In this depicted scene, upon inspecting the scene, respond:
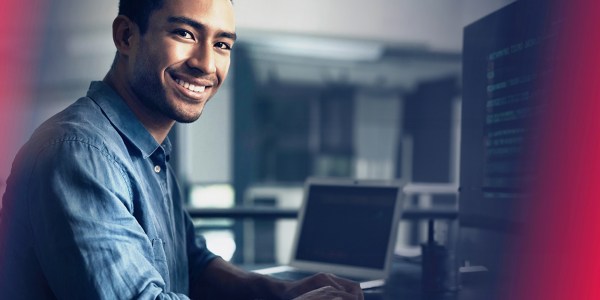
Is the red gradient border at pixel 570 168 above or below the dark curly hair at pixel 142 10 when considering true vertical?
below

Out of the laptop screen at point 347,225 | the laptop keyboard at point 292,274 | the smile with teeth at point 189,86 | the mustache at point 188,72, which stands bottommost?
the laptop keyboard at point 292,274

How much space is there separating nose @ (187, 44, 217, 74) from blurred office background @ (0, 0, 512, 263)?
60.1 inches

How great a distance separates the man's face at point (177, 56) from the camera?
87 centimetres

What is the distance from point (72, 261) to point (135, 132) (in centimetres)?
28

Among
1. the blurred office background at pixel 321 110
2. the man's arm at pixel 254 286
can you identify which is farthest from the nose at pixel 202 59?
the blurred office background at pixel 321 110

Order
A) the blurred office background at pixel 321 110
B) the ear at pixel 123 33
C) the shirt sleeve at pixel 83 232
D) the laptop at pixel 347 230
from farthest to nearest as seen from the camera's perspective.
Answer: the blurred office background at pixel 321 110 < the laptop at pixel 347 230 < the ear at pixel 123 33 < the shirt sleeve at pixel 83 232

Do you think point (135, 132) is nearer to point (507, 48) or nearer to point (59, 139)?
point (59, 139)

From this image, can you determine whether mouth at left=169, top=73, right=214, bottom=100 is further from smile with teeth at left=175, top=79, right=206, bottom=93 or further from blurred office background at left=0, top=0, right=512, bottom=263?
blurred office background at left=0, top=0, right=512, bottom=263

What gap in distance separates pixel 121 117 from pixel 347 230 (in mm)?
632

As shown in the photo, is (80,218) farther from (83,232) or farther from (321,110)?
(321,110)

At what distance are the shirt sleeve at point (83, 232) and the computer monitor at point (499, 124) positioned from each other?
66cm

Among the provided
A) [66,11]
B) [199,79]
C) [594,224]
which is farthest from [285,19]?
[594,224]

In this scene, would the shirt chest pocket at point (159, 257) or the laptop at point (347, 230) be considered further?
the laptop at point (347, 230)

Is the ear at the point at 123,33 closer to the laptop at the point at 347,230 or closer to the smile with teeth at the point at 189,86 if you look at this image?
the smile with teeth at the point at 189,86
